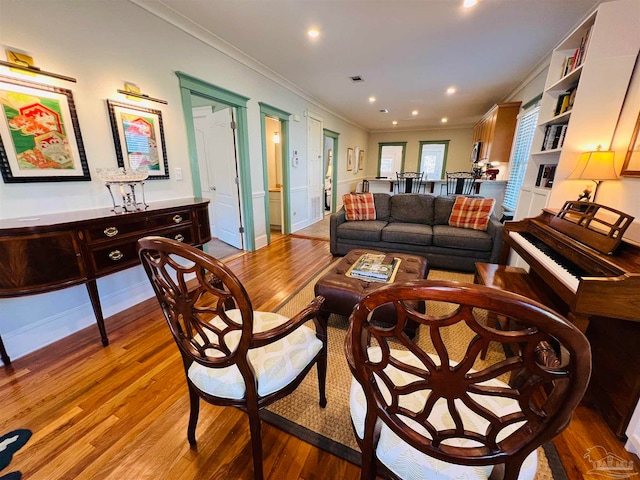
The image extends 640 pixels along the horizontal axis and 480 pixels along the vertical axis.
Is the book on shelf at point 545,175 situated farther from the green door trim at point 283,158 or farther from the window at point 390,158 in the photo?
the window at point 390,158

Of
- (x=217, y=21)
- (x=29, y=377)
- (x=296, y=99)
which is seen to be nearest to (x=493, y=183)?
(x=296, y=99)

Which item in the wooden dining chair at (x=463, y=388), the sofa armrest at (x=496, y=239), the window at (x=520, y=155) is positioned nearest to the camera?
the wooden dining chair at (x=463, y=388)

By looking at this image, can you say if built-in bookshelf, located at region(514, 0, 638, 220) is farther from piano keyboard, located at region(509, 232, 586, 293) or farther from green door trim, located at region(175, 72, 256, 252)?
green door trim, located at region(175, 72, 256, 252)

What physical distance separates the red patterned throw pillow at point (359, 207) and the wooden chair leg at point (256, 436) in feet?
9.60

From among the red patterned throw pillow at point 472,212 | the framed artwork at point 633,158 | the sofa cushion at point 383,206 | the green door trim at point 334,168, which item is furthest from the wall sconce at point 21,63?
the green door trim at point 334,168

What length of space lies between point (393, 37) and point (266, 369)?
3313 millimetres

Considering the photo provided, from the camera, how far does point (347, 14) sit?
229 cm

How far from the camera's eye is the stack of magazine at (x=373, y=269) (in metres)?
1.90

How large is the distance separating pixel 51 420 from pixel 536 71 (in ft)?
18.9

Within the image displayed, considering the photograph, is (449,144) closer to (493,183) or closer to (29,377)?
(493,183)

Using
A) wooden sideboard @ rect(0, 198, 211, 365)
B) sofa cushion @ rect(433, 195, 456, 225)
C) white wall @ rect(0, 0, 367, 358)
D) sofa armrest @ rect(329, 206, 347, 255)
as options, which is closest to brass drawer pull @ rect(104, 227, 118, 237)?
wooden sideboard @ rect(0, 198, 211, 365)

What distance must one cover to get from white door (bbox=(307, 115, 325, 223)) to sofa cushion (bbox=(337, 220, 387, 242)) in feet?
7.01

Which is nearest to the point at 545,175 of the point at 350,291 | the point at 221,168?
the point at 350,291

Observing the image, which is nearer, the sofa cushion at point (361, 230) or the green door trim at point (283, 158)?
the sofa cushion at point (361, 230)
